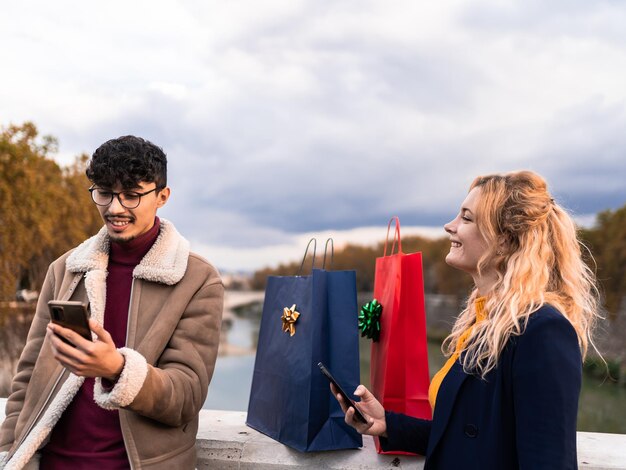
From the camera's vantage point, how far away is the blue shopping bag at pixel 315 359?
2.58m

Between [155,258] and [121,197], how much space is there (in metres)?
0.26

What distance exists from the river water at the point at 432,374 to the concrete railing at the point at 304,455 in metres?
10.4

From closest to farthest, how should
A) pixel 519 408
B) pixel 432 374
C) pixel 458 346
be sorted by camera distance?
1. pixel 519 408
2. pixel 458 346
3. pixel 432 374

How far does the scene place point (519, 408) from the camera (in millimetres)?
1907

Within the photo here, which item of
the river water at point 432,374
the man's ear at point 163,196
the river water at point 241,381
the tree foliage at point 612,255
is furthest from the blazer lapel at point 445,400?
the tree foliage at point 612,255

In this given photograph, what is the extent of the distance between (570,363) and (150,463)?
142 cm

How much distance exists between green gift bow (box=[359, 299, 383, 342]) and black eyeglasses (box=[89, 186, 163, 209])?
1.02 metres

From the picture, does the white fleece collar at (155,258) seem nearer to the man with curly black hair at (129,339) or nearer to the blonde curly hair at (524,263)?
the man with curly black hair at (129,339)

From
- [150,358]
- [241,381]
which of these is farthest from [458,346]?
[241,381]

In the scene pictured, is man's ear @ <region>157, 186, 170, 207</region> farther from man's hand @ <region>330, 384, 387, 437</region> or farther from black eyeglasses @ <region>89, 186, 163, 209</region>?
man's hand @ <region>330, 384, 387, 437</region>

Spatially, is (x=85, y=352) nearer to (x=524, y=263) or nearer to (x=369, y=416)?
(x=369, y=416)

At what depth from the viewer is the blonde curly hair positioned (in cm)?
203

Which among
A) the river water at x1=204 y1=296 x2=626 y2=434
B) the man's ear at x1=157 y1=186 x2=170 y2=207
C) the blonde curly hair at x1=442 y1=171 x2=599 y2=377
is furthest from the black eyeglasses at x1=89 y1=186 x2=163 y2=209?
the river water at x1=204 y1=296 x2=626 y2=434

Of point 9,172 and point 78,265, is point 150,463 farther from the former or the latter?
point 9,172
